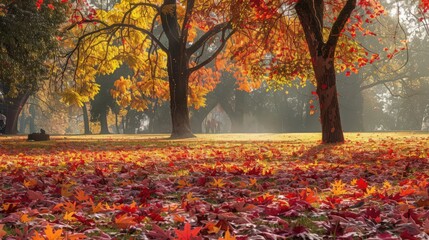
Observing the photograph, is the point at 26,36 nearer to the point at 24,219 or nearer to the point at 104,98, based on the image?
the point at 24,219

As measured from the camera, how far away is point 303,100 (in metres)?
50.1

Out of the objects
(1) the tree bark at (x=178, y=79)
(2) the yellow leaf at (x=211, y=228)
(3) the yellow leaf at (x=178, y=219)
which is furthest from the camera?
(1) the tree bark at (x=178, y=79)

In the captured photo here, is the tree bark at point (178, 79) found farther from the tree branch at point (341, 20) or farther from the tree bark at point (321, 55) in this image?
the tree branch at point (341, 20)

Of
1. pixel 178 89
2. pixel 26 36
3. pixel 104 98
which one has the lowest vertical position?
pixel 178 89

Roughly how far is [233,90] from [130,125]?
13595mm

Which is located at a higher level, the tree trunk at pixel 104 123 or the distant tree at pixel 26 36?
the distant tree at pixel 26 36

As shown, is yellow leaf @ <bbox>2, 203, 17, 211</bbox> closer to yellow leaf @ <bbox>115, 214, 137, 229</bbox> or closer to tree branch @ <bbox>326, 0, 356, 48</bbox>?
yellow leaf @ <bbox>115, 214, 137, 229</bbox>

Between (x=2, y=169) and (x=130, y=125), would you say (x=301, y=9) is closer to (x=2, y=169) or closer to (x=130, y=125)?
(x=2, y=169)

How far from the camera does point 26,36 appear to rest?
16.6m

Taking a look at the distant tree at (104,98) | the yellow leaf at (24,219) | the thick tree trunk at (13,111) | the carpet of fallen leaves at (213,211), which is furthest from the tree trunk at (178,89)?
the distant tree at (104,98)

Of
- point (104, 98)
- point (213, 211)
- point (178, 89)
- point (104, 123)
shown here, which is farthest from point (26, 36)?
point (104, 123)

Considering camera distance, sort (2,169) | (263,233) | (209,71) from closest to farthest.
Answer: (263,233) → (2,169) → (209,71)

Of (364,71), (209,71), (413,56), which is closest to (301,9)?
(209,71)

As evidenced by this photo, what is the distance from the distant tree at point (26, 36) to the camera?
52.7ft
